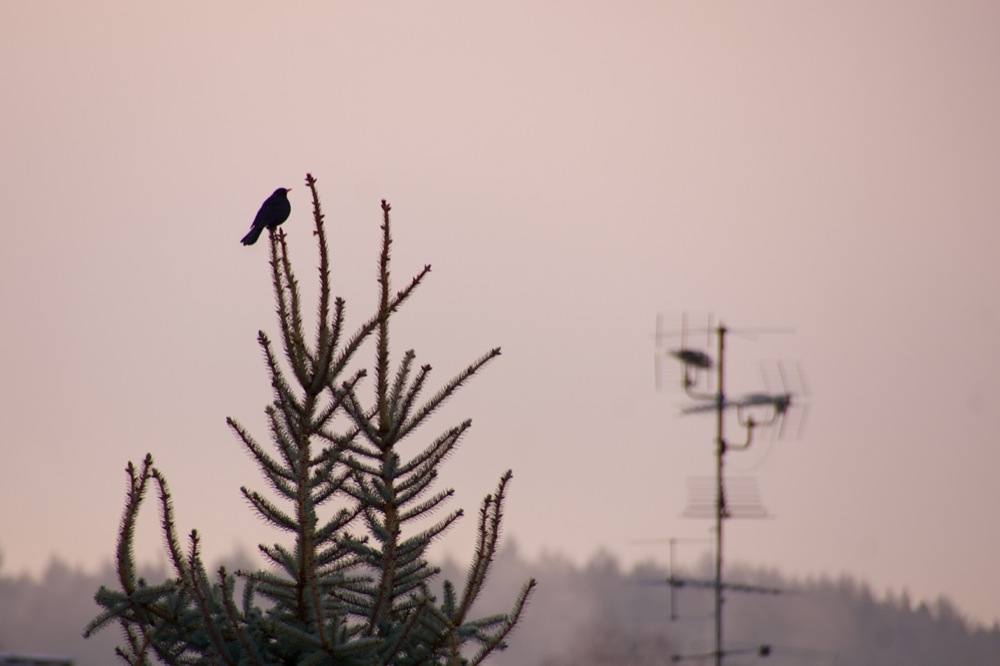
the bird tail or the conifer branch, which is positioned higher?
the bird tail

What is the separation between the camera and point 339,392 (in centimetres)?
584

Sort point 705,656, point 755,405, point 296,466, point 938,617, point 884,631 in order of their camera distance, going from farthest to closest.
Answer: point 938,617, point 884,631, point 755,405, point 705,656, point 296,466

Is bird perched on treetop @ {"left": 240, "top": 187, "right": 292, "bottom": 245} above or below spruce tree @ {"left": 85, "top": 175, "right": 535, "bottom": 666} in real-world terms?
above

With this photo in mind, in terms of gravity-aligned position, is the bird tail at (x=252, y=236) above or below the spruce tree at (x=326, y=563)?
above

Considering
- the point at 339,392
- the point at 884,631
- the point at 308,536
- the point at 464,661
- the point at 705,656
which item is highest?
the point at 339,392

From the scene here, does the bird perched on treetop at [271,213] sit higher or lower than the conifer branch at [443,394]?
higher

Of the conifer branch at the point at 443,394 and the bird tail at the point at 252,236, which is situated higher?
the bird tail at the point at 252,236

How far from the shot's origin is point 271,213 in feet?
23.7

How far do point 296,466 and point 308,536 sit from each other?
0.42 metres

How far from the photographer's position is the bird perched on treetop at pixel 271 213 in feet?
23.7

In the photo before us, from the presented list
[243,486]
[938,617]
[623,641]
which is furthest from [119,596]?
[938,617]

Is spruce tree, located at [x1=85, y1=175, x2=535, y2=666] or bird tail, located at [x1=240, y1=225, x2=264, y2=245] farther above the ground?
bird tail, located at [x1=240, y1=225, x2=264, y2=245]

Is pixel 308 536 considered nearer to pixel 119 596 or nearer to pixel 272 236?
pixel 119 596

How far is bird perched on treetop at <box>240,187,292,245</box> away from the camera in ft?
23.7
